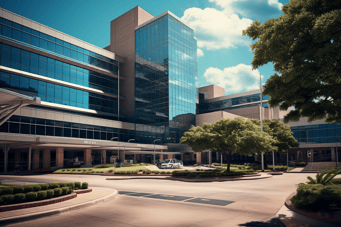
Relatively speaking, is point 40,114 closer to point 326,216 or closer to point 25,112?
point 25,112

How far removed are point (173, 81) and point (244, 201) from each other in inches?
2344

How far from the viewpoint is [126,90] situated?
76.6 meters

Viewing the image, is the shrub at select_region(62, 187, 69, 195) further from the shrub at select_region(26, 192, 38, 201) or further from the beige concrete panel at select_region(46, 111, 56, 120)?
the beige concrete panel at select_region(46, 111, 56, 120)

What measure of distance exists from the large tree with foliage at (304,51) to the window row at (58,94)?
50167mm

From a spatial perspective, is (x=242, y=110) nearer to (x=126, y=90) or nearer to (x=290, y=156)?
(x=290, y=156)

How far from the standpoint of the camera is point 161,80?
71.9 m

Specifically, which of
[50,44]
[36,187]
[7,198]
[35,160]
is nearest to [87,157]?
[35,160]

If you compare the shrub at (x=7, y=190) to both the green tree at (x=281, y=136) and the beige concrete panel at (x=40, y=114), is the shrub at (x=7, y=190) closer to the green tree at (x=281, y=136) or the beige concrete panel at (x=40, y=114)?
the beige concrete panel at (x=40, y=114)

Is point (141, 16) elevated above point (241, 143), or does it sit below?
above

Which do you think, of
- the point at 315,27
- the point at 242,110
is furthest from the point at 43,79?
the point at 242,110

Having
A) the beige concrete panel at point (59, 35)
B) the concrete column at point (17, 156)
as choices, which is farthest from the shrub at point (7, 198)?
the beige concrete panel at point (59, 35)

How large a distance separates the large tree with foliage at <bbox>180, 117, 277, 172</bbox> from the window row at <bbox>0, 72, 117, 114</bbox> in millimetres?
33540

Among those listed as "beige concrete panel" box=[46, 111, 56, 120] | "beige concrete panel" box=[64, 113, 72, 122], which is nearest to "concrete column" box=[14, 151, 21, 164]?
"beige concrete panel" box=[46, 111, 56, 120]

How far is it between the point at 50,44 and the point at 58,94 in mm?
10470
